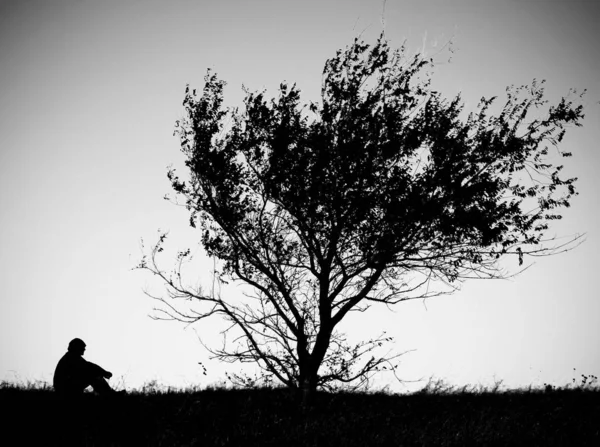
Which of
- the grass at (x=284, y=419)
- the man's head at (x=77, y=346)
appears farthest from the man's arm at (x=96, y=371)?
the grass at (x=284, y=419)

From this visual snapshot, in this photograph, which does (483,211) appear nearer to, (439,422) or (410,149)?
(410,149)

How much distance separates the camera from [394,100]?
14.1 m

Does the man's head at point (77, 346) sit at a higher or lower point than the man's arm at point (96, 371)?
higher

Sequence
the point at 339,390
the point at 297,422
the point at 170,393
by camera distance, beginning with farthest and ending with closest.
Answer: the point at 339,390 < the point at 170,393 < the point at 297,422

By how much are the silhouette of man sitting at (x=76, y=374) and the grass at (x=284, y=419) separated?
1.40 ft

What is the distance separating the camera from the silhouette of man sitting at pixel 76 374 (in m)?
10.0

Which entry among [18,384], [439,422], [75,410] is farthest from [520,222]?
[18,384]

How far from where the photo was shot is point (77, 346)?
10344 millimetres

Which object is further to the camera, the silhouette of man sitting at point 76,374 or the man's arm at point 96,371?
the man's arm at point 96,371

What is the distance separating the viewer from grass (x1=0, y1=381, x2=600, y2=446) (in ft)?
30.7

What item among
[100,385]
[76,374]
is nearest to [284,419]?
[100,385]

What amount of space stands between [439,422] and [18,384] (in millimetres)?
12140

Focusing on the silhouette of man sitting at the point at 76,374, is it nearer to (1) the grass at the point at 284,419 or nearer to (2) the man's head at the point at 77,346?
(2) the man's head at the point at 77,346

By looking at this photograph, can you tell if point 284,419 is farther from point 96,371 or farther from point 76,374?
point 76,374
